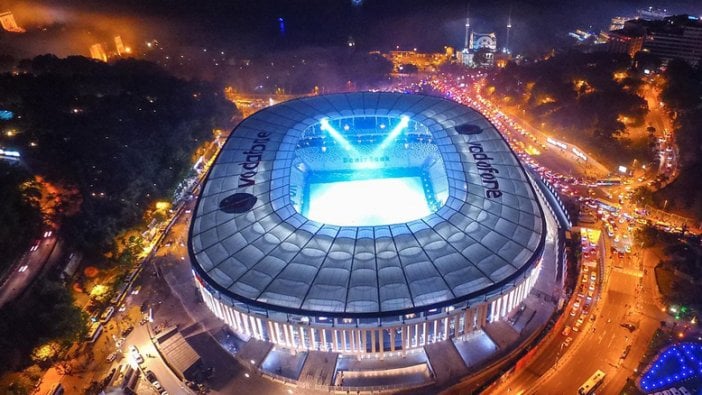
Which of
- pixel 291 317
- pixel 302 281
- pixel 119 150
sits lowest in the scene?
pixel 291 317

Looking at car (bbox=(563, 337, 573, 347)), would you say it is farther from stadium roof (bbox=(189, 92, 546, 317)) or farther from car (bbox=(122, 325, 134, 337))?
car (bbox=(122, 325, 134, 337))

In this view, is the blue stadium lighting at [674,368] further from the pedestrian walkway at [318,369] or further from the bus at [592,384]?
the pedestrian walkway at [318,369]

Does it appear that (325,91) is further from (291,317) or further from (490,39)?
(291,317)

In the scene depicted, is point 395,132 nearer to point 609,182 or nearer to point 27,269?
point 609,182

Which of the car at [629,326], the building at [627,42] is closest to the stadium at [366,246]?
the car at [629,326]

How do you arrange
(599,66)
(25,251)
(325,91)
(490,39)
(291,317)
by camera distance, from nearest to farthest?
(291,317), (25,251), (599,66), (325,91), (490,39)

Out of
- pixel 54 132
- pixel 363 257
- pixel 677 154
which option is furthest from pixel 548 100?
pixel 54 132

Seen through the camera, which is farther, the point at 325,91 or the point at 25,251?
the point at 325,91
